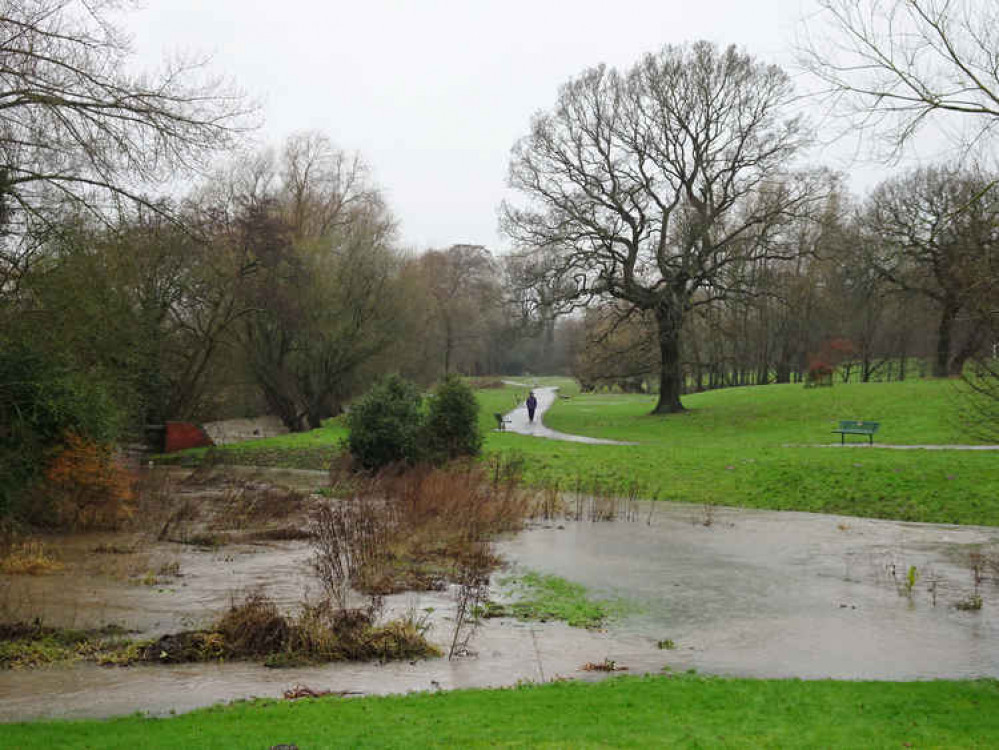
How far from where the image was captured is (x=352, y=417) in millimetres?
26484

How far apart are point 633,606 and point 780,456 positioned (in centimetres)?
1407

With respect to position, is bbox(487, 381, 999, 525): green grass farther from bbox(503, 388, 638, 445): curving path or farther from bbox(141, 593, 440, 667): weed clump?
bbox(141, 593, 440, 667): weed clump

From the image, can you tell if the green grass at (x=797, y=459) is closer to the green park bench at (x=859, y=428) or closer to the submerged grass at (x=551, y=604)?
the green park bench at (x=859, y=428)

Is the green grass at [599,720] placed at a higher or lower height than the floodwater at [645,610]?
higher

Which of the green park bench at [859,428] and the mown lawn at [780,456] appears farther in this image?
the green park bench at [859,428]

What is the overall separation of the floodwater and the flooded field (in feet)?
0.12

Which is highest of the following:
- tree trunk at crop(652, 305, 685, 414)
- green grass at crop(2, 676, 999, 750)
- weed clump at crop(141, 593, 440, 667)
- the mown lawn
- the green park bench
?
tree trunk at crop(652, 305, 685, 414)

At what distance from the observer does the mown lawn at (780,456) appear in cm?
2038

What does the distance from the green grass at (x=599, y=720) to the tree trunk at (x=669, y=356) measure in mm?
28969

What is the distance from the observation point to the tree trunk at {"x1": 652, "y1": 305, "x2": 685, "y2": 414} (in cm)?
3675

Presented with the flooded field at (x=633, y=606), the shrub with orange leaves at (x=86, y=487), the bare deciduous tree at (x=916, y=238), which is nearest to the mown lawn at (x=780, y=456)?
the flooded field at (x=633, y=606)

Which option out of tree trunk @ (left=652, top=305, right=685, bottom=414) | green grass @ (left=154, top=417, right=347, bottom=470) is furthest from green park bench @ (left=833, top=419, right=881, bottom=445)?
green grass @ (left=154, top=417, right=347, bottom=470)

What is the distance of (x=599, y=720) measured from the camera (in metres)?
6.97

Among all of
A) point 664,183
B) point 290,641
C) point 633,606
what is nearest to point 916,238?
point 664,183
